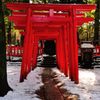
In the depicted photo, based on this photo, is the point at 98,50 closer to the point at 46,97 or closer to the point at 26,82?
the point at 26,82

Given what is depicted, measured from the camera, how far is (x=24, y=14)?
49.5 ft

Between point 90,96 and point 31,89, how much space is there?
2322 millimetres

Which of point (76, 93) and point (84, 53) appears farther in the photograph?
point (84, 53)

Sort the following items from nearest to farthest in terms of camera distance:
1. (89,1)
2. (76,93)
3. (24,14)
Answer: (76,93), (24,14), (89,1)

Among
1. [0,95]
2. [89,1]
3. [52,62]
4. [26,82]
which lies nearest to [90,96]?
[0,95]

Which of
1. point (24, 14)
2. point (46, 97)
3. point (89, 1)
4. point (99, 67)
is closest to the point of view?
point (46, 97)

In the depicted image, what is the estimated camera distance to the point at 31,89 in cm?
1201

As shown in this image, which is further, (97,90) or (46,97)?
(97,90)

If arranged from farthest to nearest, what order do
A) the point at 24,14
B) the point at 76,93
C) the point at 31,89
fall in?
the point at 24,14 → the point at 31,89 → the point at 76,93

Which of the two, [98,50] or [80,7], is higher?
[80,7]

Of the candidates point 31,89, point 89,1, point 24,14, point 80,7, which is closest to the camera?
point 31,89

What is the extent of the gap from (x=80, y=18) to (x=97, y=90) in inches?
184

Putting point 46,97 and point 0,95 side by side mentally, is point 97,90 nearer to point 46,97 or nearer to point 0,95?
point 46,97

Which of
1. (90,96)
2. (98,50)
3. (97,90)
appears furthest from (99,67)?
(90,96)
